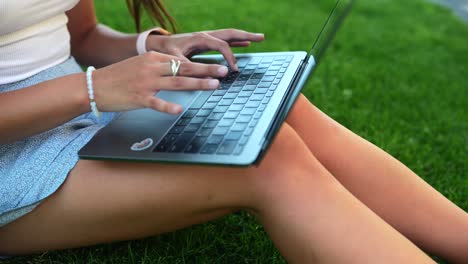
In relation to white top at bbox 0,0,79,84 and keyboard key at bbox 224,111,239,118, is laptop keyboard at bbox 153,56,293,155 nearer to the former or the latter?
keyboard key at bbox 224,111,239,118

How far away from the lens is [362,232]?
859 millimetres

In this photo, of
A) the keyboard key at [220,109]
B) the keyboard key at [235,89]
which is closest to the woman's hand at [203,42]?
the keyboard key at [235,89]

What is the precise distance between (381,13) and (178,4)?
149cm

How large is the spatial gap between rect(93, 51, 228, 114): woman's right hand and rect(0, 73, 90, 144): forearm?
0.03 meters

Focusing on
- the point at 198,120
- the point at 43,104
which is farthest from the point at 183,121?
the point at 43,104

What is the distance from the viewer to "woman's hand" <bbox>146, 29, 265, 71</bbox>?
121 centimetres

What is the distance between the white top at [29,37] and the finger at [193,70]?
1.14 feet

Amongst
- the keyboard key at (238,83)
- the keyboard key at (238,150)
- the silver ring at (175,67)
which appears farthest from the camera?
the keyboard key at (238,83)

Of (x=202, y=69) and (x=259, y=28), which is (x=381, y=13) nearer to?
(x=259, y=28)

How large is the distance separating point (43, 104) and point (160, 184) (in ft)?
0.79

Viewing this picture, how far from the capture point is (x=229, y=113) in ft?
3.23

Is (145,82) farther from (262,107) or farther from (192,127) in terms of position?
(262,107)

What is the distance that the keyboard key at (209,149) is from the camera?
0.85 metres

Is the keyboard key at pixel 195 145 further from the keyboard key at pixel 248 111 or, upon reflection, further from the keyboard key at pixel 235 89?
the keyboard key at pixel 235 89
